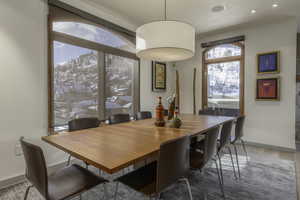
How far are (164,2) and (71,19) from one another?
1569 millimetres

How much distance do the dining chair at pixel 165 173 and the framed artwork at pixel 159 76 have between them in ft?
10.2

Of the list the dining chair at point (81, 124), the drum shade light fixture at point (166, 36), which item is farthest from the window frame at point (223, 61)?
the dining chair at point (81, 124)

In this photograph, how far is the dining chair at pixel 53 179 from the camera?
3.52 feet

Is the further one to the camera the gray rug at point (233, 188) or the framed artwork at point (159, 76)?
the framed artwork at point (159, 76)

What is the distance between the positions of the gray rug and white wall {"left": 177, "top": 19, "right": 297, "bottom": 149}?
111 cm

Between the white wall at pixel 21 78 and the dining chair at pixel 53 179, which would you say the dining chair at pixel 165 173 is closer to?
the dining chair at pixel 53 179

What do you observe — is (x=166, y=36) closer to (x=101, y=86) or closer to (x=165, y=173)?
(x=165, y=173)

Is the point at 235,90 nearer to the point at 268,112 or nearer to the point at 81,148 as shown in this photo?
the point at 268,112

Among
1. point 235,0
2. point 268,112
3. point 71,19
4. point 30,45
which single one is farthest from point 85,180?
point 268,112

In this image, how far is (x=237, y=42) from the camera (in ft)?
13.4

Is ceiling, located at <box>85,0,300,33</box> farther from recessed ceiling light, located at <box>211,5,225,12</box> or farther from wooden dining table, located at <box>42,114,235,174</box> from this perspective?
wooden dining table, located at <box>42,114,235,174</box>

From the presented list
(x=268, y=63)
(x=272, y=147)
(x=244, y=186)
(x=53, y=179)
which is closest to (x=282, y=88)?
(x=268, y=63)

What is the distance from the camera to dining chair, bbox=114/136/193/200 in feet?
3.76

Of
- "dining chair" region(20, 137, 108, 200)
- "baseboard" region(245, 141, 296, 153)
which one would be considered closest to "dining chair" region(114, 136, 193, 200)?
"dining chair" region(20, 137, 108, 200)
